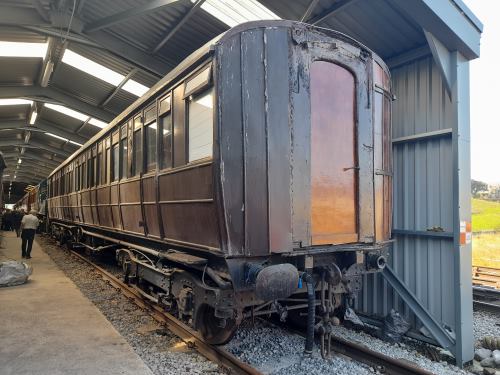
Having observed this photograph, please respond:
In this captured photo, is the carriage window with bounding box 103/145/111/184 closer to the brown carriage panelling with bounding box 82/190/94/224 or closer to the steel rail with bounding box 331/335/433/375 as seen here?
the brown carriage panelling with bounding box 82/190/94/224

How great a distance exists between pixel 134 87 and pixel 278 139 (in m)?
9.70

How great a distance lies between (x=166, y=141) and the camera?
5.04 meters

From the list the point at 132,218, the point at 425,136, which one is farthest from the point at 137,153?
the point at 425,136

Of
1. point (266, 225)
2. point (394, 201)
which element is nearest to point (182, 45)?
point (394, 201)

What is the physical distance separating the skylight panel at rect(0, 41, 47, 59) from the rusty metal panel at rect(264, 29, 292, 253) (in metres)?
9.18

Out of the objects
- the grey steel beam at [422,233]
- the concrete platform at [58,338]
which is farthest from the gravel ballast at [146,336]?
the grey steel beam at [422,233]

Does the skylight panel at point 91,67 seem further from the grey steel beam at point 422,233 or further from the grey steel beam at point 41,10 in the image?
the grey steel beam at point 422,233

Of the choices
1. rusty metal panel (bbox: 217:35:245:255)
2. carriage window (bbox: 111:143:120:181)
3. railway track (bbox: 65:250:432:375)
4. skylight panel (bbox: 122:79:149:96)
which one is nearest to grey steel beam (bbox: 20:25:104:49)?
skylight panel (bbox: 122:79:149:96)

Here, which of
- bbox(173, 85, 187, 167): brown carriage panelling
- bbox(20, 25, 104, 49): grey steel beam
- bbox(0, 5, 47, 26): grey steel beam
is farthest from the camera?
bbox(20, 25, 104, 49): grey steel beam

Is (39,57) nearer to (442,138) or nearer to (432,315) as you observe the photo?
(442,138)

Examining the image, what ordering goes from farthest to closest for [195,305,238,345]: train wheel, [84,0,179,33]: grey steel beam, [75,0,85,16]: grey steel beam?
[75,0,85,16]: grey steel beam
[84,0,179,33]: grey steel beam
[195,305,238,345]: train wheel

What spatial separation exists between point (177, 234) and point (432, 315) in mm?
3472

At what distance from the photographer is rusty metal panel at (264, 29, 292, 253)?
3.87m

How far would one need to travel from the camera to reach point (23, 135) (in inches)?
926
